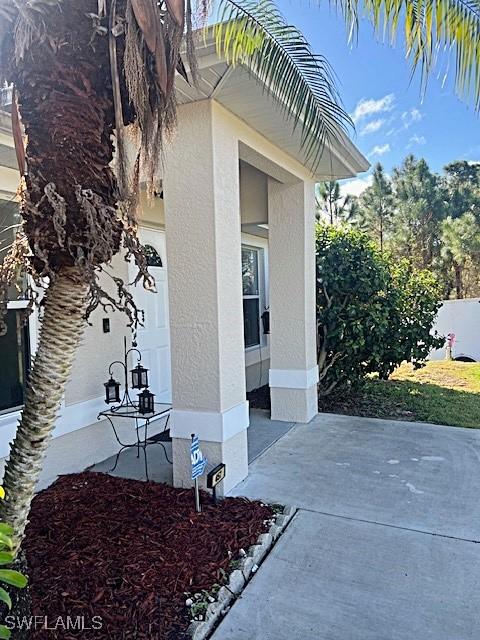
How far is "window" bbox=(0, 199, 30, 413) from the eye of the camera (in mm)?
4230

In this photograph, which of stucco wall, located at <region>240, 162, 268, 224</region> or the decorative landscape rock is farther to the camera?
stucco wall, located at <region>240, 162, 268, 224</region>

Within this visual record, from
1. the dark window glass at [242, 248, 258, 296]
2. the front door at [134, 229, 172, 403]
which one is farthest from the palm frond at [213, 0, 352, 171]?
the dark window glass at [242, 248, 258, 296]

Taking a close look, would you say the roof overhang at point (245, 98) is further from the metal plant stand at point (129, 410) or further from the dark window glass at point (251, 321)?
the dark window glass at point (251, 321)

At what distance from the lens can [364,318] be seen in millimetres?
7414

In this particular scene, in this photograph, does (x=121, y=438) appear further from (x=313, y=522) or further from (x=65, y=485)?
(x=313, y=522)

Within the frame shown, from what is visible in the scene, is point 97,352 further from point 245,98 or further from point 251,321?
point 251,321

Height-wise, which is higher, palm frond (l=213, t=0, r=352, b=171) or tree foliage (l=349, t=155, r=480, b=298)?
tree foliage (l=349, t=155, r=480, b=298)

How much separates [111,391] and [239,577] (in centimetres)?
279

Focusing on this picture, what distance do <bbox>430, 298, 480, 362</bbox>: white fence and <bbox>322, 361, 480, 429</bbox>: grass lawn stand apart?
5306mm

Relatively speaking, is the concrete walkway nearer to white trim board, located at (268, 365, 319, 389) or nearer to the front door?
white trim board, located at (268, 365, 319, 389)

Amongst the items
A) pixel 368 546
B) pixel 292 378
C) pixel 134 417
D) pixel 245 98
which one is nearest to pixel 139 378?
pixel 134 417

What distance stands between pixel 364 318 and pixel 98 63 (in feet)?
19.4

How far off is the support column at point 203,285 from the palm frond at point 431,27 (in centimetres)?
170

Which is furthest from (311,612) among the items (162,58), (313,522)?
(162,58)
